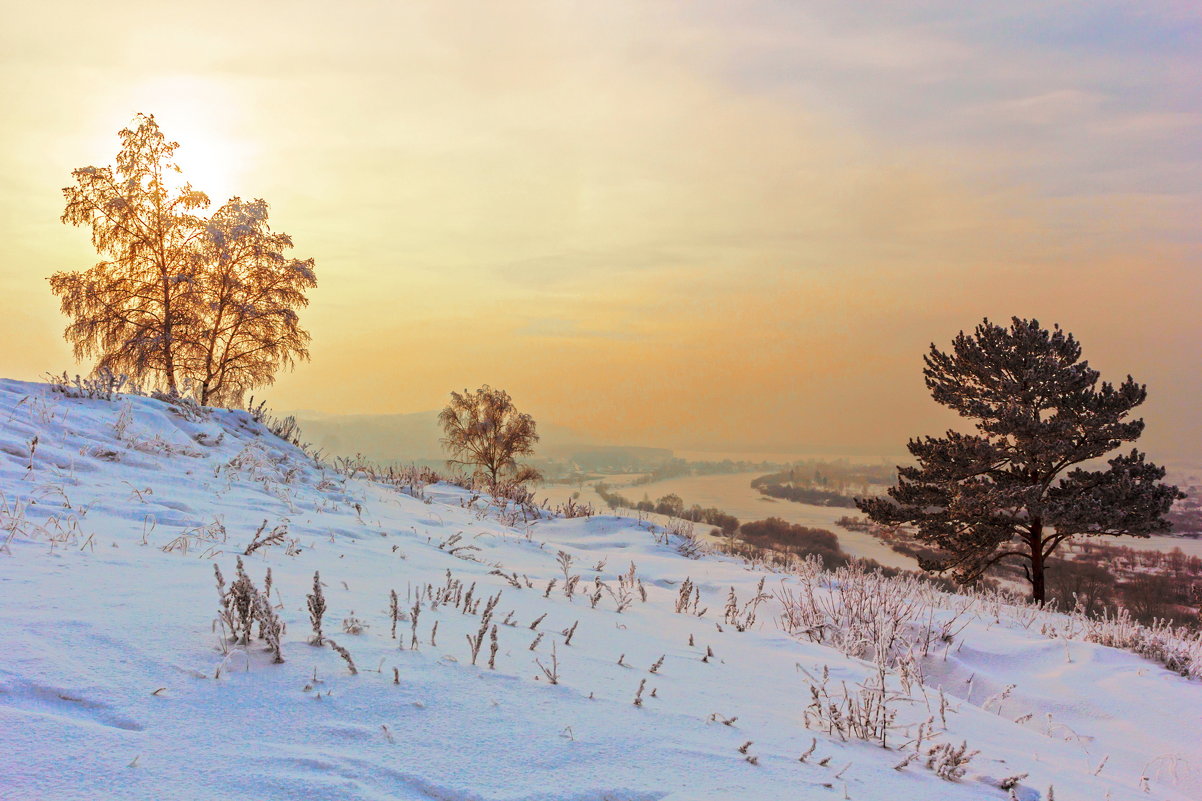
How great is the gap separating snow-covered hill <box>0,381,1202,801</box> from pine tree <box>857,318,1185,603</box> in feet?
64.4

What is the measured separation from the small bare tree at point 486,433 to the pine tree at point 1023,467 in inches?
843

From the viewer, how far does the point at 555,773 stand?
6.18 ft

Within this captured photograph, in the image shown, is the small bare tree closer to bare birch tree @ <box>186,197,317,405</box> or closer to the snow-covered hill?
bare birch tree @ <box>186,197,317,405</box>

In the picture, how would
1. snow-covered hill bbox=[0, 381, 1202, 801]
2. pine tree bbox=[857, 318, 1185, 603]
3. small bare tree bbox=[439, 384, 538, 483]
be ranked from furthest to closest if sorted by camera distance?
1. small bare tree bbox=[439, 384, 538, 483]
2. pine tree bbox=[857, 318, 1185, 603]
3. snow-covered hill bbox=[0, 381, 1202, 801]

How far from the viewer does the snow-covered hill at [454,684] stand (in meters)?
1.75

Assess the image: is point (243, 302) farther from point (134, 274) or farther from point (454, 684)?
point (454, 684)

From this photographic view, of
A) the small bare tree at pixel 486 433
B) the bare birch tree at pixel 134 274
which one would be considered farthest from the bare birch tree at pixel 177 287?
the small bare tree at pixel 486 433

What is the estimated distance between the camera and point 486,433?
Answer: 40562 mm

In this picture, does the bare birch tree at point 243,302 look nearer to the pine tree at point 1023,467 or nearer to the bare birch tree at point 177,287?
the bare birch tree at point 177,287

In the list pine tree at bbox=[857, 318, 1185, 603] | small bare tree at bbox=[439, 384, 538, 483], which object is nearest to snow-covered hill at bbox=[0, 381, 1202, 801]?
pine tree at bbox=[857, 318, 1185, 603]

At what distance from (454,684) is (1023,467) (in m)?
27.2

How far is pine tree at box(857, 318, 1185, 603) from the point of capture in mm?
22703

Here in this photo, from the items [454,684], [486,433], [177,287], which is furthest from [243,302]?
[454,684]

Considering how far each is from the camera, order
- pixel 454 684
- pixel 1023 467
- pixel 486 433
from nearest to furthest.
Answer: pixel 454 684 → pixel 1023 467 → pixel 486 433
